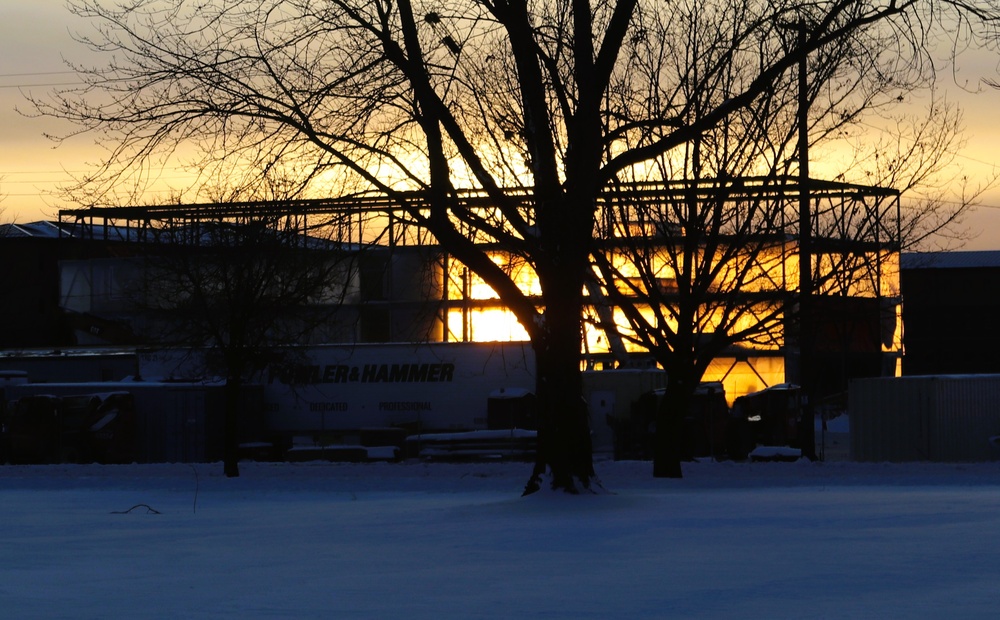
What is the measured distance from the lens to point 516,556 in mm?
9883

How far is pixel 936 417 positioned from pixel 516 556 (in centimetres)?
2365

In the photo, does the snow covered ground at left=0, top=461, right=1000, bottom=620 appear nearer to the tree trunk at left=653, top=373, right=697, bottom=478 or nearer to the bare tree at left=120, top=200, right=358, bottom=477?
the tree trunk at left=653, top=373, right=697, bottom=478

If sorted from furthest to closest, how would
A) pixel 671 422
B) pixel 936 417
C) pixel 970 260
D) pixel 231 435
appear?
1. pixel 970 260
2. pixel 936 417
3. pixel 231 435
4. pixel 671 422

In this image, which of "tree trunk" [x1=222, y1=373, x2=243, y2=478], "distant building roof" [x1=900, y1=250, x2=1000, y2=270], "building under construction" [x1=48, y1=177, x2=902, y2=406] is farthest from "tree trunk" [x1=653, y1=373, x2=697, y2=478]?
"distant building roof" [x1=900, y1=250, x2=1000, y2=270]

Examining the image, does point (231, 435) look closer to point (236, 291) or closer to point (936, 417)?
point (236, 291)

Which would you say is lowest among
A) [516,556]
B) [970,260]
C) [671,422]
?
[516,556]

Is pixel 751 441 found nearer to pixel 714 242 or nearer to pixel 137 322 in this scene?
pixel 714 242

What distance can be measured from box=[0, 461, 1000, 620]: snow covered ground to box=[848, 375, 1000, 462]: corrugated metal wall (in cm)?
1280

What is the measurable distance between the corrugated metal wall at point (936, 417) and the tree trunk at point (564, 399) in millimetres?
17741

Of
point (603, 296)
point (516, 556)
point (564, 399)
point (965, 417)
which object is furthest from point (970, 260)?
point (516, 556)

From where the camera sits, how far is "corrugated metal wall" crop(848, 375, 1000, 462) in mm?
31078

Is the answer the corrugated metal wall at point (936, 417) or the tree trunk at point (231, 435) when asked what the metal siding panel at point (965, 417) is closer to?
the corrugated metal wall at point (936, 417)

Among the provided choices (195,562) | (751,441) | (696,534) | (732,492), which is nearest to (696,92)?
(732,492)

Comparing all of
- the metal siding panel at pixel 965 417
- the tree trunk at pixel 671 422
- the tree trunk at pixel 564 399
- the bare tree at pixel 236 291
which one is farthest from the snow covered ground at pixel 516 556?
the metal siding panel at pixel 965 417
